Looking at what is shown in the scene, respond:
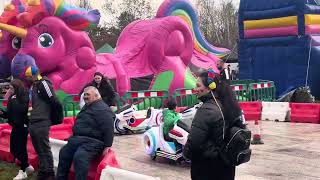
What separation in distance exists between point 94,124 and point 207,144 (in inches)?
90.6

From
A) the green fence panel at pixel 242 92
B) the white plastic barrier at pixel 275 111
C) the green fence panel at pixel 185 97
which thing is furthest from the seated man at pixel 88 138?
the green fence panel at pixel 242 92

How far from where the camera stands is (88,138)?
20.1ft

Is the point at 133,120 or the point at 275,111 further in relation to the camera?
the point at 275,111

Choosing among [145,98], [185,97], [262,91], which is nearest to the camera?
[145,98]

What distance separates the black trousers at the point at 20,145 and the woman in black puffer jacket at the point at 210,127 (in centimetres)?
391

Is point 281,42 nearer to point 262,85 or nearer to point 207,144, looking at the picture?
point 262,85

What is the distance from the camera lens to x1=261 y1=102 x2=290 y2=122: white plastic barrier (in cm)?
1352

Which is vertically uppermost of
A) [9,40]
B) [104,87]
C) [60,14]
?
[60,14]

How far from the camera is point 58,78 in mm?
14891

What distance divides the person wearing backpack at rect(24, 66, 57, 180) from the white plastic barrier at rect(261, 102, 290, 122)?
8.33m

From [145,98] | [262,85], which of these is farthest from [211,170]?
[262,85]

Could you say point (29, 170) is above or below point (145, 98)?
below

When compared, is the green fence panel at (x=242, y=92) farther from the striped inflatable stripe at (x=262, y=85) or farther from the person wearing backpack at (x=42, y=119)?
the person wearing backpack at (x=42, y=119)

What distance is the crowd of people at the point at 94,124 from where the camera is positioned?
419cm
